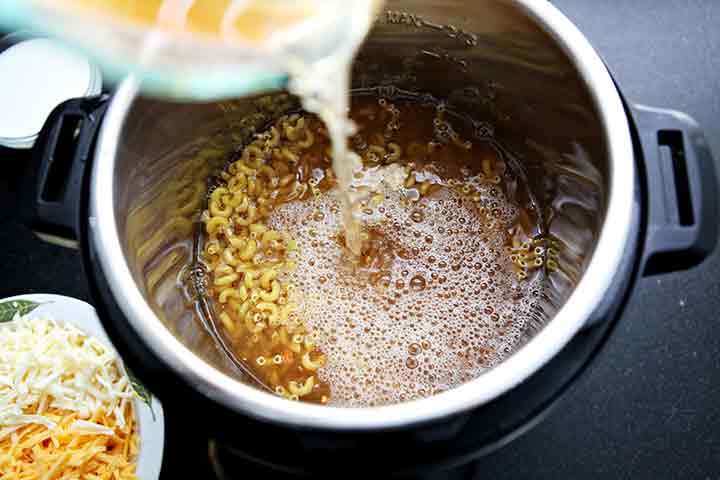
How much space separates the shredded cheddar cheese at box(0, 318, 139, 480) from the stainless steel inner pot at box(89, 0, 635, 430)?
7.5 inches

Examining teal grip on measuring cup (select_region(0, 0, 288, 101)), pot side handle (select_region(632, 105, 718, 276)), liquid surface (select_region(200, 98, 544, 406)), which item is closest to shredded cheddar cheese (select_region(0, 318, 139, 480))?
liquid surface (select_region(200, 98, 544, 406))

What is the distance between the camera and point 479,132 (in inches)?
50.7

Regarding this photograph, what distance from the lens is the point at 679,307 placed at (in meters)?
1.33

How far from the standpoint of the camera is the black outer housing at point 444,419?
2.52 feet

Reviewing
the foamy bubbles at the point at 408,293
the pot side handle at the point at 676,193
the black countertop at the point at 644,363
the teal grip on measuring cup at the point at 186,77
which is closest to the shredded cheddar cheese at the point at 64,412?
the black countertop at the point at 644,363

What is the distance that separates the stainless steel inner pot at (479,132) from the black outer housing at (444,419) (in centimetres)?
2

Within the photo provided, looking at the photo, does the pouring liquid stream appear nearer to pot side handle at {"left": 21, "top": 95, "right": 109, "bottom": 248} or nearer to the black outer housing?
pot side handle at {"left": 21, "top": 95, "right": 109, "bottom": 248}

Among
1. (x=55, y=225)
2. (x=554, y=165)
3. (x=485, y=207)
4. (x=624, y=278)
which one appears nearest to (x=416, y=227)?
(x=485, y=207)

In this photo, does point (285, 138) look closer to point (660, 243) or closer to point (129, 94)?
point (129, 94)

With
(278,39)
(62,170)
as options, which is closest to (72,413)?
(62,170)

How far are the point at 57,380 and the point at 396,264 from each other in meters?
0.56

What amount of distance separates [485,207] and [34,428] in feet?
2.60

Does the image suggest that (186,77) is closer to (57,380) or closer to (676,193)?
(57,380)

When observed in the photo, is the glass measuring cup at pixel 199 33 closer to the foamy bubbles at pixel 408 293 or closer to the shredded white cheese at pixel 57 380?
the foamy bubbles at pixel 408 293
